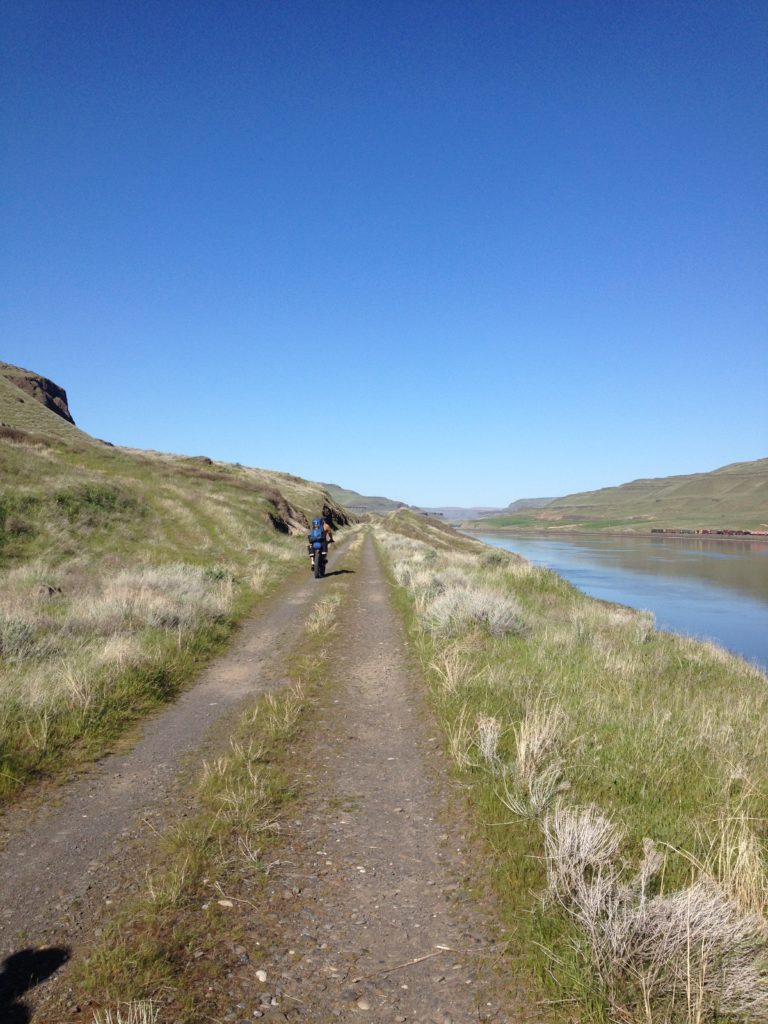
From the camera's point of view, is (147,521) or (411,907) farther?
(147,521)

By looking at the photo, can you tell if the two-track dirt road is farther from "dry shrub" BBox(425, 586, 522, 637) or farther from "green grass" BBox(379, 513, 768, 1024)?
"dry shrub" BBox(425, 586, 522, 637)

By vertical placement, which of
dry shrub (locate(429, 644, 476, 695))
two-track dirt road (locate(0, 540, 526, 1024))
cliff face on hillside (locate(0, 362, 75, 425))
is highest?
cliff face on hillside (locate(0, 362, 75, 425))

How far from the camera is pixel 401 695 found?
307 inches

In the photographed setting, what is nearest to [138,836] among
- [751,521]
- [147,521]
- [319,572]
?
[319,572]

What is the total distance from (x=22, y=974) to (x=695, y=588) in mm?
39750

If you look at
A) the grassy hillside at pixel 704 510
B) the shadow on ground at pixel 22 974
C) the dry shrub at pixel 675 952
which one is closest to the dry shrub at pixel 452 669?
the dry shrub at pixel 675 952

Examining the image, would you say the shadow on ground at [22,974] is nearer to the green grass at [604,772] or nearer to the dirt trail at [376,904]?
the dirt trail at [376,904]

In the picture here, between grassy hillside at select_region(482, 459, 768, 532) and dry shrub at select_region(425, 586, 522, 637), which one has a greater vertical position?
grassy hillside at select_region(482, 459, 768, 532)

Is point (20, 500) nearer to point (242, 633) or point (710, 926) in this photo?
point (242, 633)

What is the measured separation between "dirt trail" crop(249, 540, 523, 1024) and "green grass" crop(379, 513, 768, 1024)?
0.31 metres

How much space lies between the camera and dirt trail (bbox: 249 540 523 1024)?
2.71 meters

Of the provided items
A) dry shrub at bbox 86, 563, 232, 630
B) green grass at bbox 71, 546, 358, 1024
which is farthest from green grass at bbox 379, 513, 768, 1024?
dry shrub at bbox 86, 563, 232, 630

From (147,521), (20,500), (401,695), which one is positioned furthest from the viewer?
(147,521)

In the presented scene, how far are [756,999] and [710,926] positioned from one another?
0.98 ft
